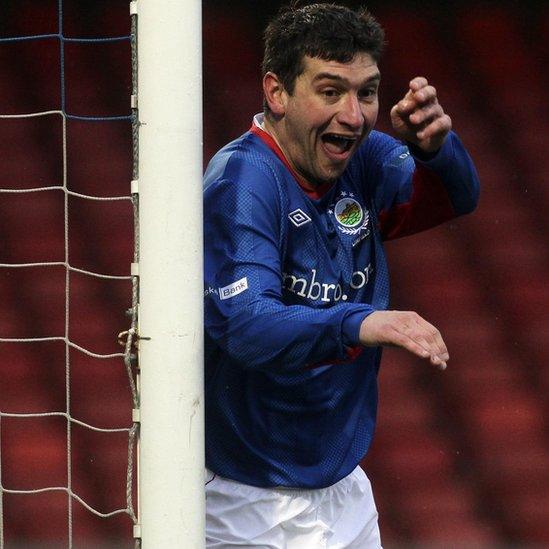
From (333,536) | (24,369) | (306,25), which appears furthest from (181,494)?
(24,369)

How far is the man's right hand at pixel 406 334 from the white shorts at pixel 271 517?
26.4 inches

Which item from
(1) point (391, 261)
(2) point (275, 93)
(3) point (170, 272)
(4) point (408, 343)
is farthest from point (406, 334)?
(1) point (391, 261)

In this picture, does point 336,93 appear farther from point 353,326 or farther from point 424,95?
point 353,326

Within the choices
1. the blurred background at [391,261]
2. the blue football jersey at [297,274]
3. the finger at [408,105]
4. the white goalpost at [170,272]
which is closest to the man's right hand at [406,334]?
the blue football jersey at [297,274]

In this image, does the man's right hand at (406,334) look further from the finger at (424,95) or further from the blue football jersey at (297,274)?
the finger at (424,95)

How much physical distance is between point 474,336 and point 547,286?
303mm

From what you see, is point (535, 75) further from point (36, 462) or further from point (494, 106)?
point (36, 462)

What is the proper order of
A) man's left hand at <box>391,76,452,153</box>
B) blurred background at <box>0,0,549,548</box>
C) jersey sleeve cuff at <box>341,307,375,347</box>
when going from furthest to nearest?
blurred background at <box>0,0,549,548</box> → man's left hand at <box>391,76,452,153</box> → jersey sleeve cuff at <box>341,307,375,347</box>

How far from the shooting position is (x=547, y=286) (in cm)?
529

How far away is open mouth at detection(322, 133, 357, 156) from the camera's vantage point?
3121 millimetres

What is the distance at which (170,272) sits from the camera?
2.93 m

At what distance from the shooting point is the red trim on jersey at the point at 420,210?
10.9 ft

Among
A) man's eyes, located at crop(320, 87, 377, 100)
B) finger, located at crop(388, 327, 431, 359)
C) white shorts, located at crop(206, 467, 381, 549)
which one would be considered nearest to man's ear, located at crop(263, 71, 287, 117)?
man's eyes, located at crop(320, 87, 377, 100)

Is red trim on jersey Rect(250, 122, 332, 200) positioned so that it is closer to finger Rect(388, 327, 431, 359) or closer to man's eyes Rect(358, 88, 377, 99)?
man's eyes Rect(358, 88, 377, 99)
